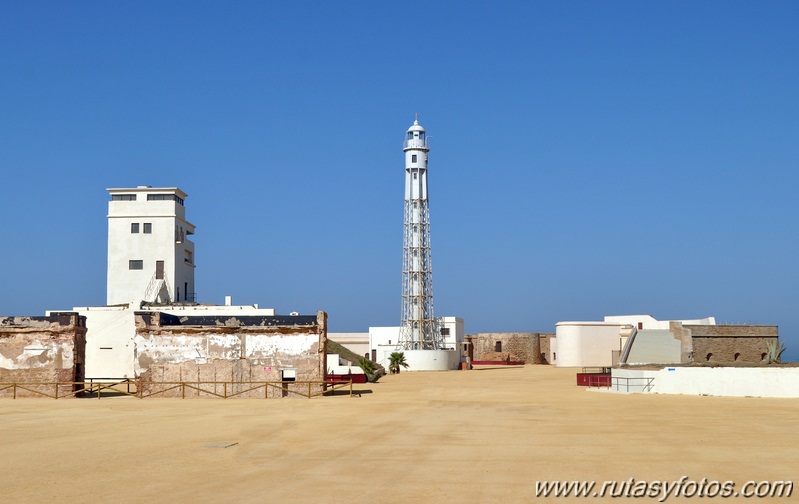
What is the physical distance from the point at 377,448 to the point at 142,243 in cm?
4948

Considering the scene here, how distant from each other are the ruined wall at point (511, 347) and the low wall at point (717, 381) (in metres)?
41.8

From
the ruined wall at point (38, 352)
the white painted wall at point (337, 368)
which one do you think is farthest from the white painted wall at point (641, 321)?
the ruined wall at point (38, 352)

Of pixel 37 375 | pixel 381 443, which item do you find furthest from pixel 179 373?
pixel 381 443

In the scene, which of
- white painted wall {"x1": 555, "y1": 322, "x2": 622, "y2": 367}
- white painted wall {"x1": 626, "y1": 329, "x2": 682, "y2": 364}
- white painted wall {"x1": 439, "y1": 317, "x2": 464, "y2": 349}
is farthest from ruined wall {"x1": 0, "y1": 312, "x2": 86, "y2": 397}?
white painted wall {"x1": 555, "y1": 322, "x2": 622, "y2": 367}

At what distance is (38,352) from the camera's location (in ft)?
128

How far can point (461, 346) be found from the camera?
78.2 m

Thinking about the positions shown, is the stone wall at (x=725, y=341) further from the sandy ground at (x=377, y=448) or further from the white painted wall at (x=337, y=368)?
the sandy ground at (x=377, y=448)

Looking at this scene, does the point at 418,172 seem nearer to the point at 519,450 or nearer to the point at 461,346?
the point at 461,346

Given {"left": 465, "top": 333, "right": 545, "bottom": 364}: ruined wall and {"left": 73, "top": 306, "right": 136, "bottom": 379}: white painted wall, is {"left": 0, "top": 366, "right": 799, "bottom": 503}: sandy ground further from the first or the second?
{"left": 465, "top": 333, "right": 545, "bottom": 364}: ruined wall

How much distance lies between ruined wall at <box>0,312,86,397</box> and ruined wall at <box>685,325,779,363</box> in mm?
35189

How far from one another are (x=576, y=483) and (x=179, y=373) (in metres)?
26.4

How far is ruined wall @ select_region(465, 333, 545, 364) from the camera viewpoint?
268ft

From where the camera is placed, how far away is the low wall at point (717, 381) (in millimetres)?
34438

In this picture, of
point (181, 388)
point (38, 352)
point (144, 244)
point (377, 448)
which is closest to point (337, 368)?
point (181, 388)
